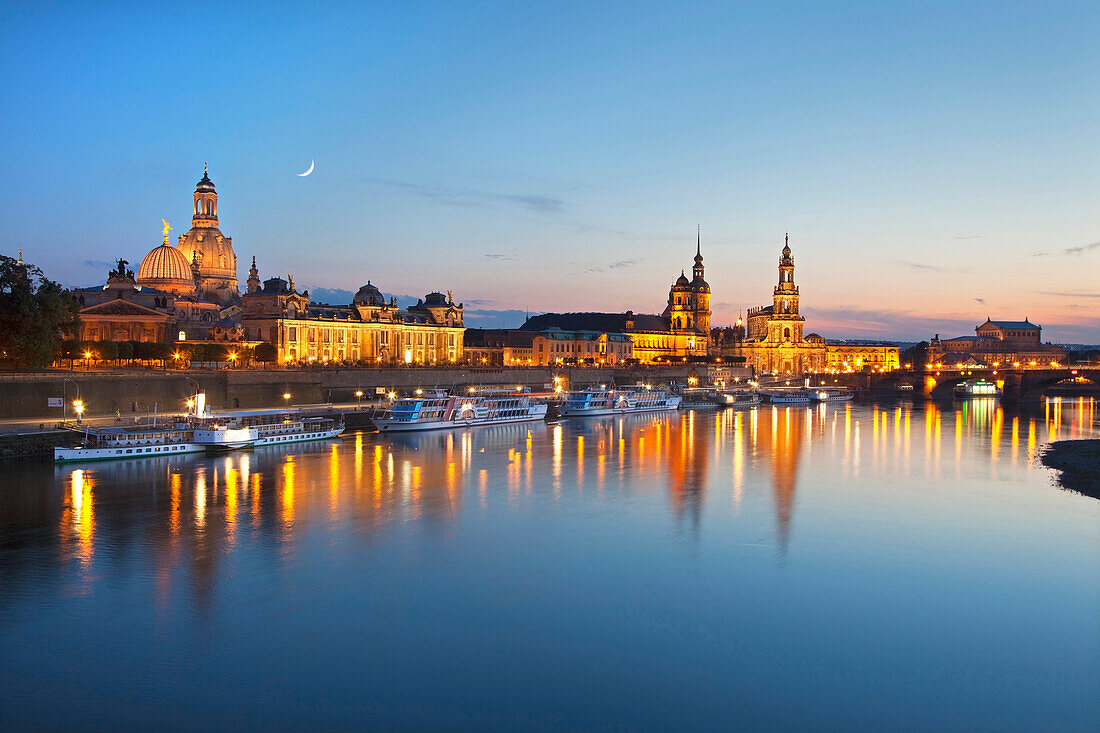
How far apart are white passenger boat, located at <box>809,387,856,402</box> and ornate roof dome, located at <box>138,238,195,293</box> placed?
203ft

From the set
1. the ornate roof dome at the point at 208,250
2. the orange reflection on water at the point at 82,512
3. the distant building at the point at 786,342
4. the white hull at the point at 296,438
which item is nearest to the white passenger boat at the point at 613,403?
the white hull at the point at 296,438

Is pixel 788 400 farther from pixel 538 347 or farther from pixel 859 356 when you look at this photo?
pixel 859 356

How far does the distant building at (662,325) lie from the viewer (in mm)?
129875

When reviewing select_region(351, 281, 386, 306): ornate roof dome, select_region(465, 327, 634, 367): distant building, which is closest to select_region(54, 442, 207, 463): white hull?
select_region(351, 281, 386, 306): ornate roof dome

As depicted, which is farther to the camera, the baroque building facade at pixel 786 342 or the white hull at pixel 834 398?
the baroque building facade at pixel 786 342

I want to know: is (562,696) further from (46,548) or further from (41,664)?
(46,548)

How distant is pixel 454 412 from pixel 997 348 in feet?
470

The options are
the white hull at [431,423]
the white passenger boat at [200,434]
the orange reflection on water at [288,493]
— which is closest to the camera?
the orange reflection on water at [288,493]

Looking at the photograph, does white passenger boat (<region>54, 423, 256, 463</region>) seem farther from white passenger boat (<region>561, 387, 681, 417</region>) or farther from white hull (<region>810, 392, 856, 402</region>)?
white hull (<region>810, 392, 856, 402</region>)

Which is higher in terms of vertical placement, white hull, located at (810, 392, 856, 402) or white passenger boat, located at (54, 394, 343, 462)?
white passenger boat, located at (54, 394, 343, 462)

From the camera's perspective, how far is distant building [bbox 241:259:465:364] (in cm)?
8019

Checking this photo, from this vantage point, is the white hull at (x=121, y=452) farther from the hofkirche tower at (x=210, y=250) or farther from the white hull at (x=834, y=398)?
the white hull at (x=834, y=398)

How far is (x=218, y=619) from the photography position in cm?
1702

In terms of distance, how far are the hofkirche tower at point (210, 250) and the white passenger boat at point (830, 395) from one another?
5883 cm
